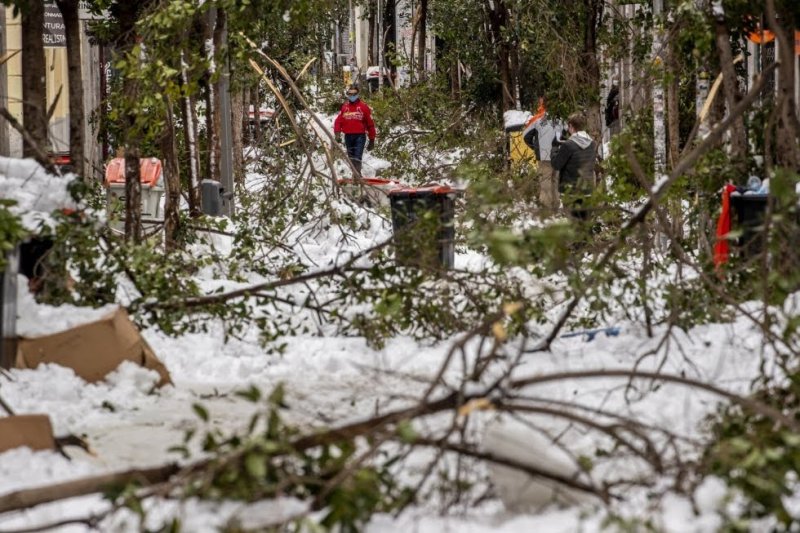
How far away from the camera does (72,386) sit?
9.12 meters

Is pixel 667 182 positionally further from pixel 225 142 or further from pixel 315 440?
pixel 225 142

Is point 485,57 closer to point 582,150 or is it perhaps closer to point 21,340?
point 582,150

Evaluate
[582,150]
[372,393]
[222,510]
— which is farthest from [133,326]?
[582,150]

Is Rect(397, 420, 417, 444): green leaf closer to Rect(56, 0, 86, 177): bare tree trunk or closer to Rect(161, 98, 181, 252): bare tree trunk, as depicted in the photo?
Rect(56, 0, 86, 177): bare tree trunk

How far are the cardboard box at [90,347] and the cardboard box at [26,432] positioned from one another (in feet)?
6.19

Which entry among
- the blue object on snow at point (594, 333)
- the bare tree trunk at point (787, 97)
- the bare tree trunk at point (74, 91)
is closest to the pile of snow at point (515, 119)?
the bare tree trunk at point (74, 91)

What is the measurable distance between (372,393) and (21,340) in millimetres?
2101

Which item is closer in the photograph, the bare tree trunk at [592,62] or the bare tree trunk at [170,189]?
the bare tree trunk at [170,189]

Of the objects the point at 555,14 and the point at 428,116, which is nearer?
the point at 555,14

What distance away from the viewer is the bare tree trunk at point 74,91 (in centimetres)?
1178

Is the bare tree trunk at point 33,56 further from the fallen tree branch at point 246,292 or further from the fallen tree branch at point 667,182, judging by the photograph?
the fallen tree branch at point 667,182

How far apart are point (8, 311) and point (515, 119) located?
15.8 metres

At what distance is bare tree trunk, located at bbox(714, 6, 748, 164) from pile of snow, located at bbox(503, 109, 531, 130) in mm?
12219

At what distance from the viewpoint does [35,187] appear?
9.88m
